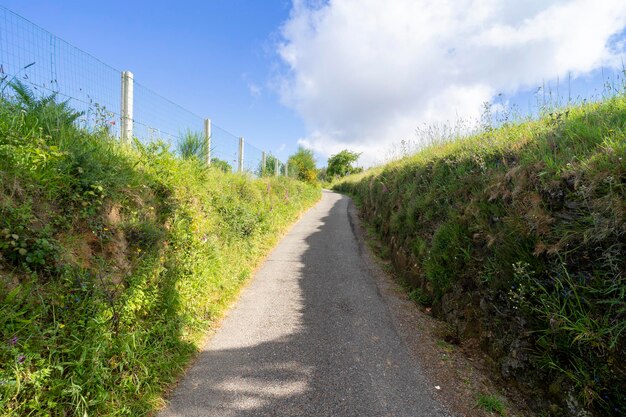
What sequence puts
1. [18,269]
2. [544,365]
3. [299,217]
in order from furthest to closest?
[299,217] → [544,365] → [18,269]

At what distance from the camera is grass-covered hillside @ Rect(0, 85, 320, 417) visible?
205cm

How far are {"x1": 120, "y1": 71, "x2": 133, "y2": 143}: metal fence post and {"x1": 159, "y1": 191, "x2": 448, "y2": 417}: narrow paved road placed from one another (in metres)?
3.30

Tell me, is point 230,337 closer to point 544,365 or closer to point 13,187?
point 13,187

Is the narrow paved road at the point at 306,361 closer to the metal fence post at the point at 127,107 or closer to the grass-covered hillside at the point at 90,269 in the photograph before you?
the grass-covered hillside at the point at 90,269

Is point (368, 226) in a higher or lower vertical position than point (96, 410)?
higher

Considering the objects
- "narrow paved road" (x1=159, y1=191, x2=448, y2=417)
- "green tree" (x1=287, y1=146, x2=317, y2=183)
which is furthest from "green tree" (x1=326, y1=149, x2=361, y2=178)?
"narrow paved road" (x1=159, y1=191, x2=448, y2=417)

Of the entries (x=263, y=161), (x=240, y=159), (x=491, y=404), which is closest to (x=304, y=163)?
(x=263, y=161)

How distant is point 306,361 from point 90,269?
244 cm

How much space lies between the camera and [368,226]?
11.4m

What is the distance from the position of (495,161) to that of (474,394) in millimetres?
2966

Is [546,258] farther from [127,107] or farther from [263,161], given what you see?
[263,161]

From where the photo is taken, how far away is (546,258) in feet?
8.80

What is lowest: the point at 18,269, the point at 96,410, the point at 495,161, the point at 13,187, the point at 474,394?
the point at 474,394

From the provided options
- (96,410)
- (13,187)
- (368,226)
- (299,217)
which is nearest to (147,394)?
(96,410)
